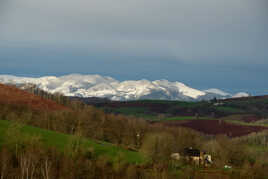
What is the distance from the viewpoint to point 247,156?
143 metres

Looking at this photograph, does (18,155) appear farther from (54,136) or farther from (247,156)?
(247,156)

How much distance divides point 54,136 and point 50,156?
23907 millimetres

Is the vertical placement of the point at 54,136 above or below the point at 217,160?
above

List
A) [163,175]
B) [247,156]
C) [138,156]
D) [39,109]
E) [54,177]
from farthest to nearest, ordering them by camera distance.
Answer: [39,109]
[247,156]
[138,156]
[163,175]
[54,177]

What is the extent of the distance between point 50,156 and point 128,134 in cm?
6651

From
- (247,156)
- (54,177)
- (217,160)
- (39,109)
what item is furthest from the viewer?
(39,109)

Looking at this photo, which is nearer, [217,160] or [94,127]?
[217,160]

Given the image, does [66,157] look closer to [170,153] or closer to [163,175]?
[163,175]

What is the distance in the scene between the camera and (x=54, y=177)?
71.5 m

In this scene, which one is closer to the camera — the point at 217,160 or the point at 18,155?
the point at 18,155

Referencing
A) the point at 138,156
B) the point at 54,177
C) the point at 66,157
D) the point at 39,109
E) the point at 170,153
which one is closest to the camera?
the point at 54,177

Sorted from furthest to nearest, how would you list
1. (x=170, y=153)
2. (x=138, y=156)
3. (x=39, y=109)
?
(x=39, y=109)
(x=170, y=153)
(x=138, y=156)

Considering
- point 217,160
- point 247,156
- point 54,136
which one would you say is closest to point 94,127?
point 54,136

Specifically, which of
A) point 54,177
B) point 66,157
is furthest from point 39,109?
point 54,177
